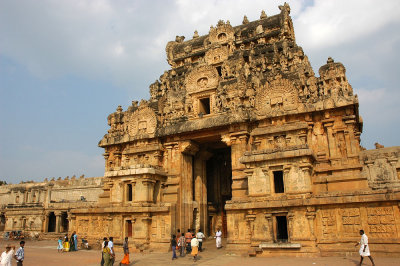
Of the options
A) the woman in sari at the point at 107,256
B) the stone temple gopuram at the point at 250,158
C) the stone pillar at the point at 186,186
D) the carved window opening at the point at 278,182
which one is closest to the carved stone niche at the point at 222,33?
the stone temple gopuram at the point at 250,158

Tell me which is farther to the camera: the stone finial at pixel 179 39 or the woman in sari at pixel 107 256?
the stone finial at pixel 179 39

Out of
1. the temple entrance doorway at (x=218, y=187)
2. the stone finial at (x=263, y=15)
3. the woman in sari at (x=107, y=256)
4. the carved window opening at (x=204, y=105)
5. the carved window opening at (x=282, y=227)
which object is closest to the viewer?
the woman in sari at (x=107, y=256)

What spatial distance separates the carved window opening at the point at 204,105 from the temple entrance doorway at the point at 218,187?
405cm

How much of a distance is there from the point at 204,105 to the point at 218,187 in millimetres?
6940

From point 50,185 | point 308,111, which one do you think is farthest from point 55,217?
point 308,111

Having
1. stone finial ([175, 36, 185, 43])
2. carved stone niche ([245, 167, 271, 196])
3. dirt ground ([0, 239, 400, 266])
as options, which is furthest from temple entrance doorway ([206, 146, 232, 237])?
stone finial ([175, 36, 185, 43])

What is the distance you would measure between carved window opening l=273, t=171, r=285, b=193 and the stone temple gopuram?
0.26ft

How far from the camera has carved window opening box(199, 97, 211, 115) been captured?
23.1 m

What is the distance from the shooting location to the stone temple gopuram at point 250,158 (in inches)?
597

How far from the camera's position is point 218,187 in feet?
85.4

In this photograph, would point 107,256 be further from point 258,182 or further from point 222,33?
point 222,33

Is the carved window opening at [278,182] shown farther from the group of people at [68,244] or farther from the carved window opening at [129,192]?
the group of people at [68,244]

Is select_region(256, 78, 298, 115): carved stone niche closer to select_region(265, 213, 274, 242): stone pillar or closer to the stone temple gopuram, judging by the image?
the stone temple gopuram

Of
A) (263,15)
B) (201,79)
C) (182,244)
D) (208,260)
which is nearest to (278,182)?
(208,260)
